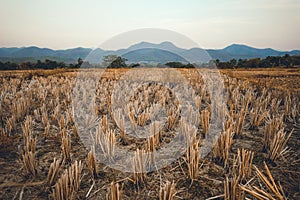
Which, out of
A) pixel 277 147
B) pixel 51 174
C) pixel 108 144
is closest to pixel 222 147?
pixel 277 147

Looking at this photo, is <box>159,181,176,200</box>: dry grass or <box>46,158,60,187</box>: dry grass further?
<box>46,158,60,187</box>: dry grass

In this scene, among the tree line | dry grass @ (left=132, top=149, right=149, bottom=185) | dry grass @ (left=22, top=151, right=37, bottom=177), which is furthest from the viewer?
the tree line

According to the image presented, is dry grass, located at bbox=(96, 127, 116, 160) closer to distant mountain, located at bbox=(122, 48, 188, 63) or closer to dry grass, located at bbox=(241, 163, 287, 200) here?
dry grass, located at bbox=(241, 163, 287, 200)

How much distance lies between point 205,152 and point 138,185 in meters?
1.10

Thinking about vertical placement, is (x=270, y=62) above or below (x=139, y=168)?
above

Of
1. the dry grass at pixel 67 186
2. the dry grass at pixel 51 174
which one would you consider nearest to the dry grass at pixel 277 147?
the dry grass at pixel 67 186

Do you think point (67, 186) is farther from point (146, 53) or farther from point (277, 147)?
point (146, 53)

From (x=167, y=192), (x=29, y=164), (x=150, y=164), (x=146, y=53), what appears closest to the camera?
(x=167, y=192)

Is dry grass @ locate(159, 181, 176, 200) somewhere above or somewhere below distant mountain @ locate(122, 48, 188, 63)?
below

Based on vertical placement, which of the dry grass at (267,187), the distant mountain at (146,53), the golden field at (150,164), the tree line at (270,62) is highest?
the distant mountain at (146,53)

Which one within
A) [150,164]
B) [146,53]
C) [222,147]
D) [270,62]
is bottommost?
[150,164]

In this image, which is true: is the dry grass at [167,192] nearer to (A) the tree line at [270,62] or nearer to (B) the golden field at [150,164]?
(B) the golden field at [150,164]

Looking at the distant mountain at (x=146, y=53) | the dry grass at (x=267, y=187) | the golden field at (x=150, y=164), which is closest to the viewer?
the dry grass at (x=267, y=187)

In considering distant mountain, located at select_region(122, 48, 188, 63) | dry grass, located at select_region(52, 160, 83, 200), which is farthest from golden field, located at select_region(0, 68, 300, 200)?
distant mountain, located at select_region(122, 48, 188, 63)
